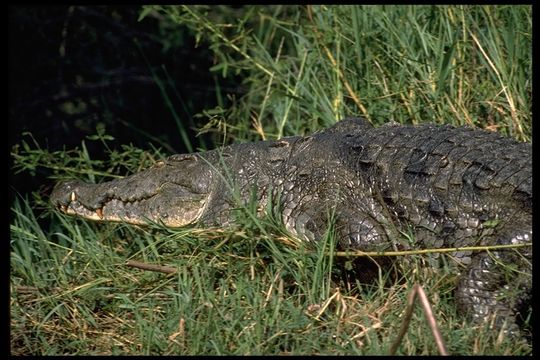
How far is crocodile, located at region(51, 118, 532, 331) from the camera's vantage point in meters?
3.55

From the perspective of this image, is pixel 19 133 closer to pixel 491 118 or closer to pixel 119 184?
pixel 119 184

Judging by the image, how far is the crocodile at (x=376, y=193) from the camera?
11.6 feet

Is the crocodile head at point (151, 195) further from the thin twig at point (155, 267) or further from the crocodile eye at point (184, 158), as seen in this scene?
the thin twig at point (155, 267)

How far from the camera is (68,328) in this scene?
387cm

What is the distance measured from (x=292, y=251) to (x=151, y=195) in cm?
100

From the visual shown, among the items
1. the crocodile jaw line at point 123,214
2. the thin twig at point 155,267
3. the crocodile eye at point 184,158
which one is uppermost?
the crocodile eye at point 184,158

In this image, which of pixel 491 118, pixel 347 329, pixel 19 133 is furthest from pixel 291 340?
pixel 19 133

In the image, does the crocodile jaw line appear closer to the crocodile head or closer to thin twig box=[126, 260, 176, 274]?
the crocodile head

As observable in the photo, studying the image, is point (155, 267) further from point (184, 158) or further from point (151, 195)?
point (184, 158)

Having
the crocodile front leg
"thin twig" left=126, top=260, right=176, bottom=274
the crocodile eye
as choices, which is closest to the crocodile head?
the crocodile eye

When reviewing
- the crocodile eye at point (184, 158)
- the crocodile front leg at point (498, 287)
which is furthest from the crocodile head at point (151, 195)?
the crocodile front leg at point (498, 287)

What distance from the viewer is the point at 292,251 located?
153 inches

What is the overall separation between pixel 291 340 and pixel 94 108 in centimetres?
381

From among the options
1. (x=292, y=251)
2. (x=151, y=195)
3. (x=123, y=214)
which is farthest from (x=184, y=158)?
(x=292, y=251)
